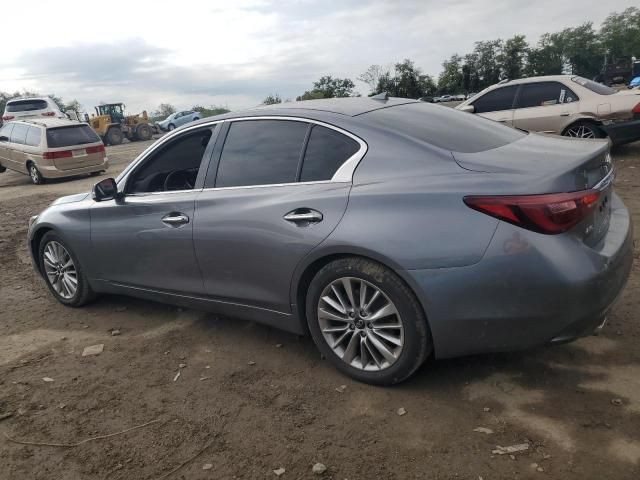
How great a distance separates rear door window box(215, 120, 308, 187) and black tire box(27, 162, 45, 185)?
11958 millimetres

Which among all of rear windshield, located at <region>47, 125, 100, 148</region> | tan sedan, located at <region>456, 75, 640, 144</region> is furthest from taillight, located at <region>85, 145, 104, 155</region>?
tan sedan, located at <region>456, 75, 640, 144</region>

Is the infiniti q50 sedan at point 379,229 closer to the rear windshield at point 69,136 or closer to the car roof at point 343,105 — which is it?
the car roof at point 343,105

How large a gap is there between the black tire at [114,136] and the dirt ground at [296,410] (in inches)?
1085

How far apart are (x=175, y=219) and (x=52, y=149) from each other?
1136 centimetres

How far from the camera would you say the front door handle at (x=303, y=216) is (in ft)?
9.64

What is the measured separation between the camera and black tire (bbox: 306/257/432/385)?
8.86 ft

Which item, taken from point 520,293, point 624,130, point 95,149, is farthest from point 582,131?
point 95,149

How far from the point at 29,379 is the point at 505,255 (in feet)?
10.1

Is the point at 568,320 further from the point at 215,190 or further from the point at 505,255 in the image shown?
the point at 215,190

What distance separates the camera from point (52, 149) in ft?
43.4

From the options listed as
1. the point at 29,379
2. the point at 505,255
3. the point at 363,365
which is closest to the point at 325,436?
the point at 363,365

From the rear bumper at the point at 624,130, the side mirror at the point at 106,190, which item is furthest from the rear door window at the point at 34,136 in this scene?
the rear bumper at the point at 624,130

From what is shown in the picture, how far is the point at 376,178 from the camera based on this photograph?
284 cm

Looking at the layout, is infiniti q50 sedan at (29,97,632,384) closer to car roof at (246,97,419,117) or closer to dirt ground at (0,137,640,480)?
car roof at (246,97,419,117)
